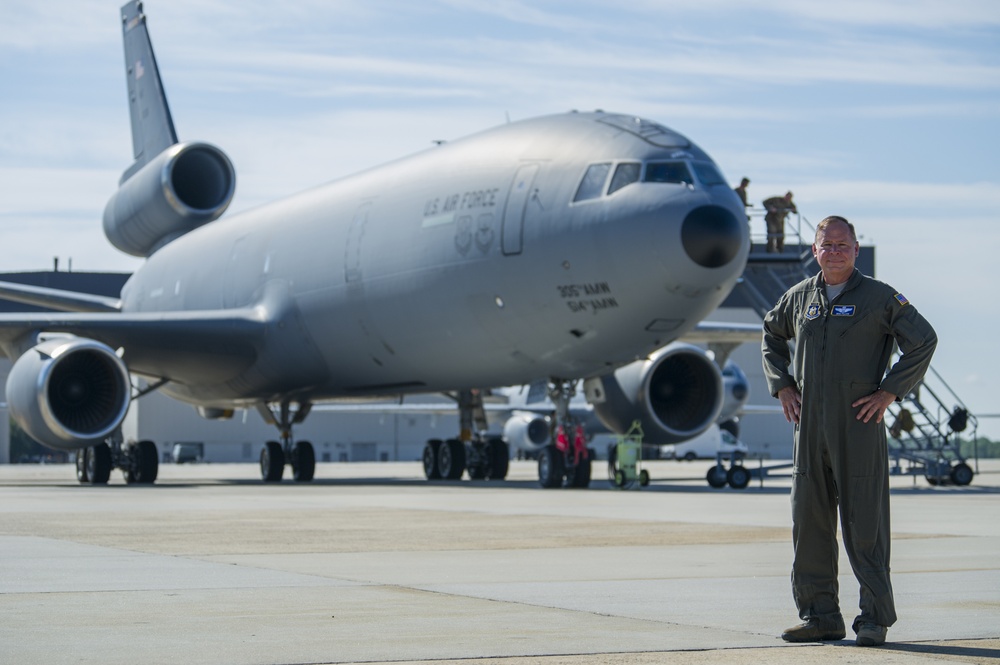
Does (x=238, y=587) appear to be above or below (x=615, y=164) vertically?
below

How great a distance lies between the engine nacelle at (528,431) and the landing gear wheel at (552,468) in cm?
3770

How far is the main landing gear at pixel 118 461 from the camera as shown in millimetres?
24844

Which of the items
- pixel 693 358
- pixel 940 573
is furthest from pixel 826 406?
pixel 693 358

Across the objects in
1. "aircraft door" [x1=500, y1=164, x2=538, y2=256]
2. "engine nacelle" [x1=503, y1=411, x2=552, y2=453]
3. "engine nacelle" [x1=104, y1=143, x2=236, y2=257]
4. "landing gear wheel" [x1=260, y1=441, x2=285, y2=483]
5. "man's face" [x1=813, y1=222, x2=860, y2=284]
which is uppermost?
"engine nacelle" [x1=104, y1=143, x2=236, y2=257]

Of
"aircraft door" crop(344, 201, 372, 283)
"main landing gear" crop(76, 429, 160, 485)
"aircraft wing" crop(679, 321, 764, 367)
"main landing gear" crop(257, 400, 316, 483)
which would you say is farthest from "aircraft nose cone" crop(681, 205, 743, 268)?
"main landing gear" crop(76, 429, 160, 485)

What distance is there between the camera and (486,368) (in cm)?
2111

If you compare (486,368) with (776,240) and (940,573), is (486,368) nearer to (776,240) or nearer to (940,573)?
(776,240)

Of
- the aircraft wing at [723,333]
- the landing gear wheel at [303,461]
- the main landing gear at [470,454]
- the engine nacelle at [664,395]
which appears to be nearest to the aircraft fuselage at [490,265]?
the landing gear wheel at [303,461]

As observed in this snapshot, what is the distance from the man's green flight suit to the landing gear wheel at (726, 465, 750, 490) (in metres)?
16.5

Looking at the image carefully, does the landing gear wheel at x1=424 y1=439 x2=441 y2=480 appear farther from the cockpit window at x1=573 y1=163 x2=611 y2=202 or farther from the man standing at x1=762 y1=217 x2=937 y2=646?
the man standing at x1=762 y1=217 x2=937 y2=646

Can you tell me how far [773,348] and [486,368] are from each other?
14.9 meters

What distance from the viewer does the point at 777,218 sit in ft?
85.9

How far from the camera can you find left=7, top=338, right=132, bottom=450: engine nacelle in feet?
70.2

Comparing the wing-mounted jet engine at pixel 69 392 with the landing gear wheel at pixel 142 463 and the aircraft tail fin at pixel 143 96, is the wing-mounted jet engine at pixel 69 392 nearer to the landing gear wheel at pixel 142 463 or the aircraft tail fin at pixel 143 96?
the landing gear wheel at pixel 142 463
